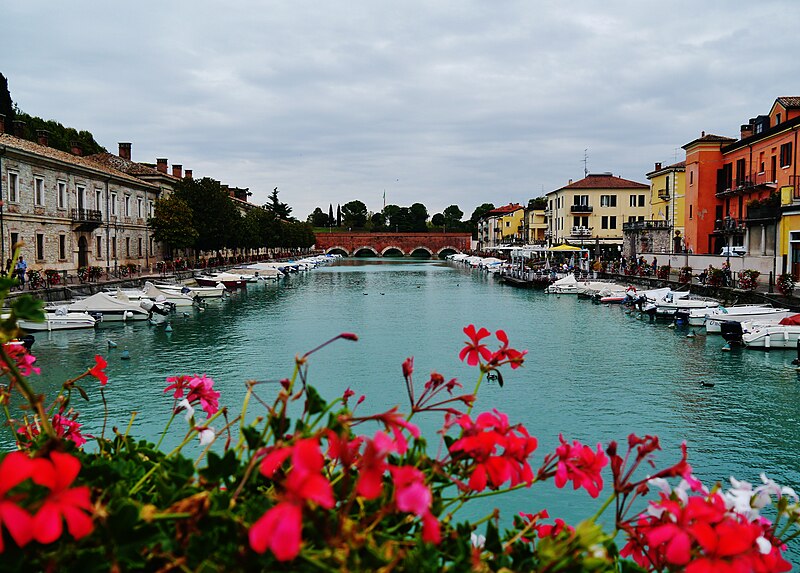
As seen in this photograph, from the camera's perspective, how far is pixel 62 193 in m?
41.6

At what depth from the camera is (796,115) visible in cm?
3819

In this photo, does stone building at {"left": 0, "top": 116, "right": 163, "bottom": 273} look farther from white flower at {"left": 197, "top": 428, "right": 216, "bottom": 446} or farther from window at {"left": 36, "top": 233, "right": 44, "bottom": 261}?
white flower at {"left": 197, "top": 428, "right": 216, "bottom": 446}

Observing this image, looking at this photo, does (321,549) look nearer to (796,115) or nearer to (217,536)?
(217,536)

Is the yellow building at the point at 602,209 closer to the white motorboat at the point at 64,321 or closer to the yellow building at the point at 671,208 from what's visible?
the yellow building at the point at 671,208

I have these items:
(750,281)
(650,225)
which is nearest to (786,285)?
(750,281)

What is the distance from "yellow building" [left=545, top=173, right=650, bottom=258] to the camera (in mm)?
78812

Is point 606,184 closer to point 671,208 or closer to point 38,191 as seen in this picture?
point 671,208

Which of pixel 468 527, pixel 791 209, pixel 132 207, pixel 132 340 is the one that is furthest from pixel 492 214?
Answer: pixel 468 527

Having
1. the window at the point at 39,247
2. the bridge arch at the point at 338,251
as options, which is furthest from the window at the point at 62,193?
the bridge arch at the point at 338,251

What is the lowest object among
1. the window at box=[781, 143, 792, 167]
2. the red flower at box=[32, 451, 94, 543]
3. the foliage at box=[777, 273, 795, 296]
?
the foliage at box=[777, 273, 795, 296]

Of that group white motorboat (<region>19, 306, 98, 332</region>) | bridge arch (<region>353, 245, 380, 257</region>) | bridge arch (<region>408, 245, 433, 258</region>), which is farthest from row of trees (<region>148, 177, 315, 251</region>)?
bridge arch (<region>408, 245, 433, 258</region>)

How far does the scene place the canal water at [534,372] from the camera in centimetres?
1290

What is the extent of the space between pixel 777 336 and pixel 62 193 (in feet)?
126

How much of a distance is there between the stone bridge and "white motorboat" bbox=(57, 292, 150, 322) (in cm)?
10949
